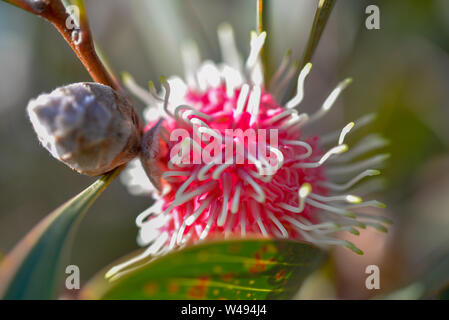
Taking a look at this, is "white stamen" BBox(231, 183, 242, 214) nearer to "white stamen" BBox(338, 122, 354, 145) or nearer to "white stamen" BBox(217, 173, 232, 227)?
"white stamen" BBox(217, 173, 232, 227)

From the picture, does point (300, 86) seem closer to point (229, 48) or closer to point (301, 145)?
point (301, 145)

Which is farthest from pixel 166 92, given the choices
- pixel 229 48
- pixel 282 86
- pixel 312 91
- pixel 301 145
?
pixel 312 91

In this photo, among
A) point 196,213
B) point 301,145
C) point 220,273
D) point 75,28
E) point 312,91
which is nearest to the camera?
point 220,273

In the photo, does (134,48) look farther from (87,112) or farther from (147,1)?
(87,112)

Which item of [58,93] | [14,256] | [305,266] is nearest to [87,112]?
[58,93]

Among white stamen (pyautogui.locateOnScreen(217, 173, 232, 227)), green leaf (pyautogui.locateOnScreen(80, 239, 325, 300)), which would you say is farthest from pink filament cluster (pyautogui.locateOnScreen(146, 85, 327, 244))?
green leaf (pyautogui.locateOnScreen(80, 239, 325, 300))

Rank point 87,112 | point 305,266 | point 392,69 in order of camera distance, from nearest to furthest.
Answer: point 87,112
point 305,266
point 392,69
